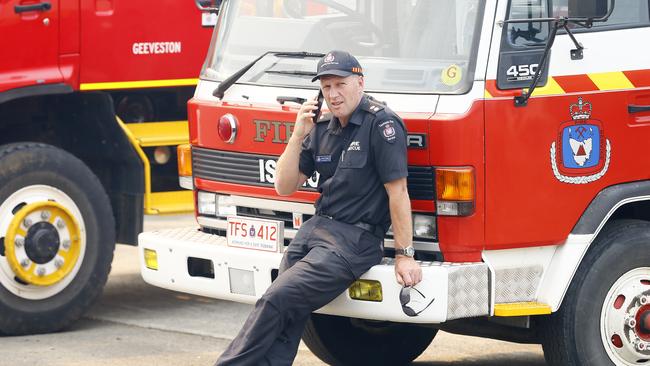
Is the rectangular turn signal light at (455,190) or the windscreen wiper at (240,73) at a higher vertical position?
the windscreen wiper at (240,73)

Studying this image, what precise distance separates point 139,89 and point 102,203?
0.79 m

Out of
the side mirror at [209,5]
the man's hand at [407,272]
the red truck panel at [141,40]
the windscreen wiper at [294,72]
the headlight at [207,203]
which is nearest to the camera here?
the man's hand at [407,272]

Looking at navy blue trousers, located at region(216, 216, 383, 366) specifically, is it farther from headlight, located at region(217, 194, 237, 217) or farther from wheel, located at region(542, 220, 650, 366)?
wheel, located at region(542, 220, 650, 366)

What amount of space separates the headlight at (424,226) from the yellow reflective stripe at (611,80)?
96 cm

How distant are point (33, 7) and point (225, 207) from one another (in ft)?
6.63

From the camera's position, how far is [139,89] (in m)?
9.21

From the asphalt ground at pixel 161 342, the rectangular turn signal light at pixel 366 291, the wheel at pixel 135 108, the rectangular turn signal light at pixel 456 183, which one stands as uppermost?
the rectangular turn signal light at pixel 456 183

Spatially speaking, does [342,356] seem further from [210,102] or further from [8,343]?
Answer: [8,343]

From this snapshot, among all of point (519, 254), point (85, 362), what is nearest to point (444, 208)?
point (519, 254)

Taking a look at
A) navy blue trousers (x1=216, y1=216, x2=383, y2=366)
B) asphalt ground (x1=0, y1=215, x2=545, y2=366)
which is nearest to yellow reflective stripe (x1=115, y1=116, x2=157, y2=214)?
asphalt ground (x1=0, y1=215, x2=545, y2=366)

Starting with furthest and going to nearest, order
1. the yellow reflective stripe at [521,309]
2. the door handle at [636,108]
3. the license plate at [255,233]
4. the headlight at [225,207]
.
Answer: the headlight at [225,207] → the license plate at [255,233] → the door handle at [636,108] → the yellow reflective stripe at [521,309]

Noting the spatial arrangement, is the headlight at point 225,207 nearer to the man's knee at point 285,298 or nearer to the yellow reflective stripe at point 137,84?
the man's knee at point 285,298

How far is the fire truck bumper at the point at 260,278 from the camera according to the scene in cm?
623

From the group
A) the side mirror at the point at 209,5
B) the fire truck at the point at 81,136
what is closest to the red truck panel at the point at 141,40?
the fire truck at the point at 81,136
